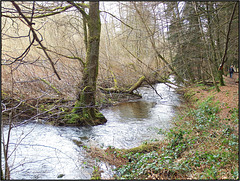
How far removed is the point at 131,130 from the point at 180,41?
8.79 m

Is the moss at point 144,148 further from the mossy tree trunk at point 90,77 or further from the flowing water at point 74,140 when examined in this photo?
the mossy tree trunk at point 90,77

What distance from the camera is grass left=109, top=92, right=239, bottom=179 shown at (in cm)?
397

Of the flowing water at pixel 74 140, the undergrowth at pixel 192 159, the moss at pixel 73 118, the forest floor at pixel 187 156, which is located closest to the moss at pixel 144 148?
the forest floor at pixel 187 156

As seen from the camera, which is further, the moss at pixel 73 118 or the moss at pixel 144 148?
the moss at pixel 73 118

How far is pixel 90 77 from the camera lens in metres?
8.70

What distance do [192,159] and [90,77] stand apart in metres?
5.66

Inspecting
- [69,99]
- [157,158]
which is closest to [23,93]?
[69,99]

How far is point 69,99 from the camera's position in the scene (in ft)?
30.3

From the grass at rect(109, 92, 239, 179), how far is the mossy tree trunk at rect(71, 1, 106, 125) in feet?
11.9

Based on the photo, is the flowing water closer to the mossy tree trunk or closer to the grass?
the mossy tree trunk

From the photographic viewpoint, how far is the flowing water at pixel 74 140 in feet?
15.3

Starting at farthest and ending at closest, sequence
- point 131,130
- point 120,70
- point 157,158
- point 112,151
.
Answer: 1. point 120,70
2. point 131,130
3. point 112,151
4. point 157,158

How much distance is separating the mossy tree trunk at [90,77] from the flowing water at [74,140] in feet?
2.01

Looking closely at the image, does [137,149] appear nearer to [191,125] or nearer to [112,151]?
[112,151]
